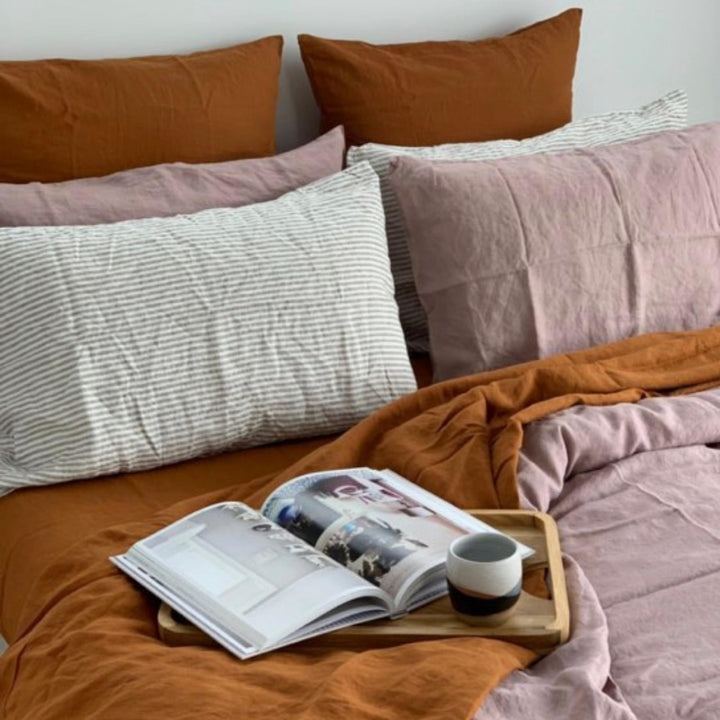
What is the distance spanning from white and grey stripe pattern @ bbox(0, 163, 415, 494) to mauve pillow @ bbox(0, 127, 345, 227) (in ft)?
0.29

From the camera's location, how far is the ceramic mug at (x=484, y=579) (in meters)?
1.53

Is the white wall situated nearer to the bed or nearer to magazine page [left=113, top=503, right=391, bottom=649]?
the bed

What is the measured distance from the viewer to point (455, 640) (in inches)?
59.9

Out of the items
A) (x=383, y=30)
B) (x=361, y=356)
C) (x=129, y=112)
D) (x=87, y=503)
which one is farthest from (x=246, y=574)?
(x=383, y=30)

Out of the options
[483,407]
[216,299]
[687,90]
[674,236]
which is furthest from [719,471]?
[687,90]

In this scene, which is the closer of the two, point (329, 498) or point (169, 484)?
point (329, 498)

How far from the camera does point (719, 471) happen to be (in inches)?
78.2

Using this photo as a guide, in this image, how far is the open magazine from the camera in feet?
5.06

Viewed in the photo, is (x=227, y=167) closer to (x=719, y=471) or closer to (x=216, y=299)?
(x=216, y=299)

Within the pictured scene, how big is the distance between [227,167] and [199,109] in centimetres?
14

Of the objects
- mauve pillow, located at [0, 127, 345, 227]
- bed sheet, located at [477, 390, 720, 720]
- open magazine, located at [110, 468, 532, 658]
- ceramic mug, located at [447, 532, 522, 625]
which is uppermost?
mauve pillow, located at [0, 127, 345, 227]

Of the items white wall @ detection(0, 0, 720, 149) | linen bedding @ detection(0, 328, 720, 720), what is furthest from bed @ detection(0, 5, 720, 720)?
white wall @ detection(0, 0, 720, 149)

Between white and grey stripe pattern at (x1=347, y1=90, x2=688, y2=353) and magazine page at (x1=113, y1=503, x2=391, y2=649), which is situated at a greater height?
white and grey stripe pattern at (x1=347, y1=90, x2=688, y2=353)

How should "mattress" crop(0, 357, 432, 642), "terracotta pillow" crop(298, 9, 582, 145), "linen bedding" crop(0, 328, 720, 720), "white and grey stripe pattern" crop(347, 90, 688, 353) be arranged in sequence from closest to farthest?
"linen bedding" crop(0, 328, 720, 720) < "mattress" crop(0, 357, 432, 642) < "white and grey stripe pattern" crop(347, 90, 688, 353) < "terracotta pillow" crop(298, 9, 582, 145)
